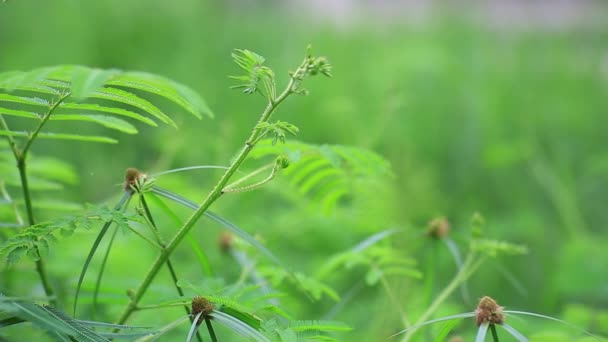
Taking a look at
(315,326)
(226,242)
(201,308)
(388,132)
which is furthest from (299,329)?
(388,132)

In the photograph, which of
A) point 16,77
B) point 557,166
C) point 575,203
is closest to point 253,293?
point 16,77

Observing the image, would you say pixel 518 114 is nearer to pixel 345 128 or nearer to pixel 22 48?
pixel 345 128

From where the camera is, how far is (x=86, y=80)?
671 millimetres

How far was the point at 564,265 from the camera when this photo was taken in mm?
2094

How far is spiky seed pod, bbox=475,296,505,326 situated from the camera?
74 centimetres

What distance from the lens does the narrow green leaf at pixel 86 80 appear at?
2.11 feet

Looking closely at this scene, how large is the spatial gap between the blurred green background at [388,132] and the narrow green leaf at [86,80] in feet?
2.30

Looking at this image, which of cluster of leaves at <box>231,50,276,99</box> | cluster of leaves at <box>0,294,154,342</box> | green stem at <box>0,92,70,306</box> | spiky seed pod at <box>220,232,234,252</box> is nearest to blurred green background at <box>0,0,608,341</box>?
spiky seed pod at <box>220,232,234,252</box>

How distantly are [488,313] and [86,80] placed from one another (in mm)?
453

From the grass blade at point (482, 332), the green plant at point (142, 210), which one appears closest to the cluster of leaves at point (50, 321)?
the green plant at point (142, 210)

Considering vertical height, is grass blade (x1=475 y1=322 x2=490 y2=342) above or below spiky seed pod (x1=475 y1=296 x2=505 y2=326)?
below

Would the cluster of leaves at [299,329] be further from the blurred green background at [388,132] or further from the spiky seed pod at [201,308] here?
the blurred green background at [388,132]

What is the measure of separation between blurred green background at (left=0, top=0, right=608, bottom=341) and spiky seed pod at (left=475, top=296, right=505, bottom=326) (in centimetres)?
63

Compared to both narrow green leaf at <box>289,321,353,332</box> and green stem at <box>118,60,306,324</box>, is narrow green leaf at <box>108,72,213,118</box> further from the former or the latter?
narrow green leaf at <box>289,321,353,332</box>
